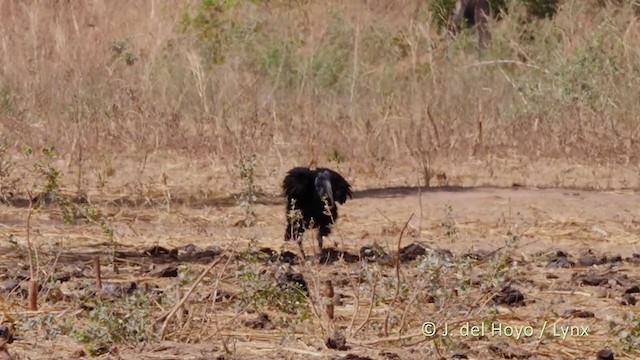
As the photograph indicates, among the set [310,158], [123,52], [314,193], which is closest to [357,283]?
[314,193]

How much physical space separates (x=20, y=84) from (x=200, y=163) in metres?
3.67

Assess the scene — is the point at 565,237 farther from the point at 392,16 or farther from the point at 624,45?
the point at 392,16

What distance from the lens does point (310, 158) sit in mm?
11734

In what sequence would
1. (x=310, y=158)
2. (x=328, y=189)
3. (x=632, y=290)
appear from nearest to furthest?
(x=632, y=290) → (x=328, y=189) → (x=310, y=158)

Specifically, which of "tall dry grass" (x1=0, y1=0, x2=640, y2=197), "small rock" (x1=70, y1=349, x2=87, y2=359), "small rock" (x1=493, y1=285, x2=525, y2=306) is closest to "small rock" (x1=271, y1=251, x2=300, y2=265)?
"small rock" (x1=493, y1=285, x2=525, y2=306)

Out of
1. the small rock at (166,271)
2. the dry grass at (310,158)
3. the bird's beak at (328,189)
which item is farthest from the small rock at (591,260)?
the small rock at (166,271)

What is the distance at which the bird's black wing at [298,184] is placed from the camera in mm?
8180

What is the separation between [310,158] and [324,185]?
141 inches

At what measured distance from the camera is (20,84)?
14438 millimetres

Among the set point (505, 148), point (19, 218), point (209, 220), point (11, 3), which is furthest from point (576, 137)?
point (11, 3)

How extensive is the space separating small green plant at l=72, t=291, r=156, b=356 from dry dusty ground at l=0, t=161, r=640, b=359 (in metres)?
0.01

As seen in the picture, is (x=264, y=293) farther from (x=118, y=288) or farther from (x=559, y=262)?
(x=559, y=262)
